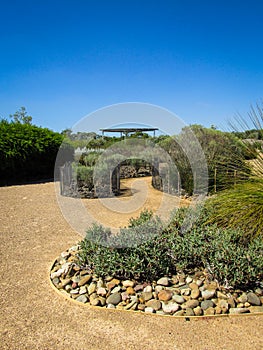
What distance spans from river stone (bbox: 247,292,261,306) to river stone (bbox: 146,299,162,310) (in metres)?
0.80

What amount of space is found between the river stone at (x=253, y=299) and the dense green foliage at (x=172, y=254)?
0.12 metres

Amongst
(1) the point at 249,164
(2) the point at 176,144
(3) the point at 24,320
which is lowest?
(3) the point at 24,320

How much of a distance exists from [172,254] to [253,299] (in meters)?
0.87

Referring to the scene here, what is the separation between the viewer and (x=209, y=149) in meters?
7.79

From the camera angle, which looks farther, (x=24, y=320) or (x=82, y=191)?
(x=82, y=191)

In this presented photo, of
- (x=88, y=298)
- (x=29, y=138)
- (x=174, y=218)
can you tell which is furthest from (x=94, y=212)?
(x=29, y=138)

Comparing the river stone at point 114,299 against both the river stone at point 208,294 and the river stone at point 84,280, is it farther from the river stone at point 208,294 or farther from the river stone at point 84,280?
the river stone at point 208,294

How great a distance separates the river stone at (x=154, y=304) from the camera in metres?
2.46

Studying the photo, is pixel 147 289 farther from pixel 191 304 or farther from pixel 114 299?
pixel 191 304

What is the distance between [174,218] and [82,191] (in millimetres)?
4537

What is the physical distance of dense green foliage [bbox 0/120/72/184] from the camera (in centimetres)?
964

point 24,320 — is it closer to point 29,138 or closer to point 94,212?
point 94,212

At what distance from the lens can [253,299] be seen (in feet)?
8.24

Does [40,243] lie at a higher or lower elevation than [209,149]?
lower
